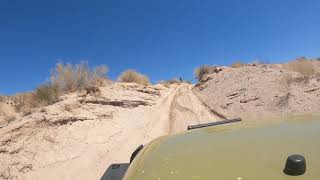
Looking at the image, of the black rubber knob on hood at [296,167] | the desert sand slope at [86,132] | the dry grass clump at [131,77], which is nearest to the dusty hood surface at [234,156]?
the black rubber knob on hood at [296,167]

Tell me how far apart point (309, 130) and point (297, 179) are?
1068 mm

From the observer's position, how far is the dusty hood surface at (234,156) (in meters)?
1.75

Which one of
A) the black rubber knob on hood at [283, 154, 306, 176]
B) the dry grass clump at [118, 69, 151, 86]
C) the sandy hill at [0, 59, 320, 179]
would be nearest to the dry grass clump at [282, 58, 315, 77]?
the sandy hill at [0, 59, 320, 179]

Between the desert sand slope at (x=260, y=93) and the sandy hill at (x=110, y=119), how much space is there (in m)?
0.03

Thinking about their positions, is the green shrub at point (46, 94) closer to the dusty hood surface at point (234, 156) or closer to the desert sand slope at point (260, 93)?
the desert sand slope at point (260, 93)

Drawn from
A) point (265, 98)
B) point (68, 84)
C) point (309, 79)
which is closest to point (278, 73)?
point (309, 79)

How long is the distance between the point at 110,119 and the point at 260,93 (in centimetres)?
762

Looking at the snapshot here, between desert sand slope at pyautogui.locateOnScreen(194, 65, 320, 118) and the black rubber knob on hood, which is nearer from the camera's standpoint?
the black rubber knob on hood

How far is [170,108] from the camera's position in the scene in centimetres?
1227

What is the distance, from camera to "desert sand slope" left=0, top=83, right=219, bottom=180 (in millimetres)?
7391

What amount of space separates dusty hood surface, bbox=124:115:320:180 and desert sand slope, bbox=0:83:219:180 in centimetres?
478

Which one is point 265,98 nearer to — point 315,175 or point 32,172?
point 32,172

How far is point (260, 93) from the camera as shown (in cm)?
1568

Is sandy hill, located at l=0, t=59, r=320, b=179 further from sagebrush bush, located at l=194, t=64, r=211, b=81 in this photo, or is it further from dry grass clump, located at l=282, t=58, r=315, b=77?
sagebrush bush, located at l=194, t=64, r=211, b=81
